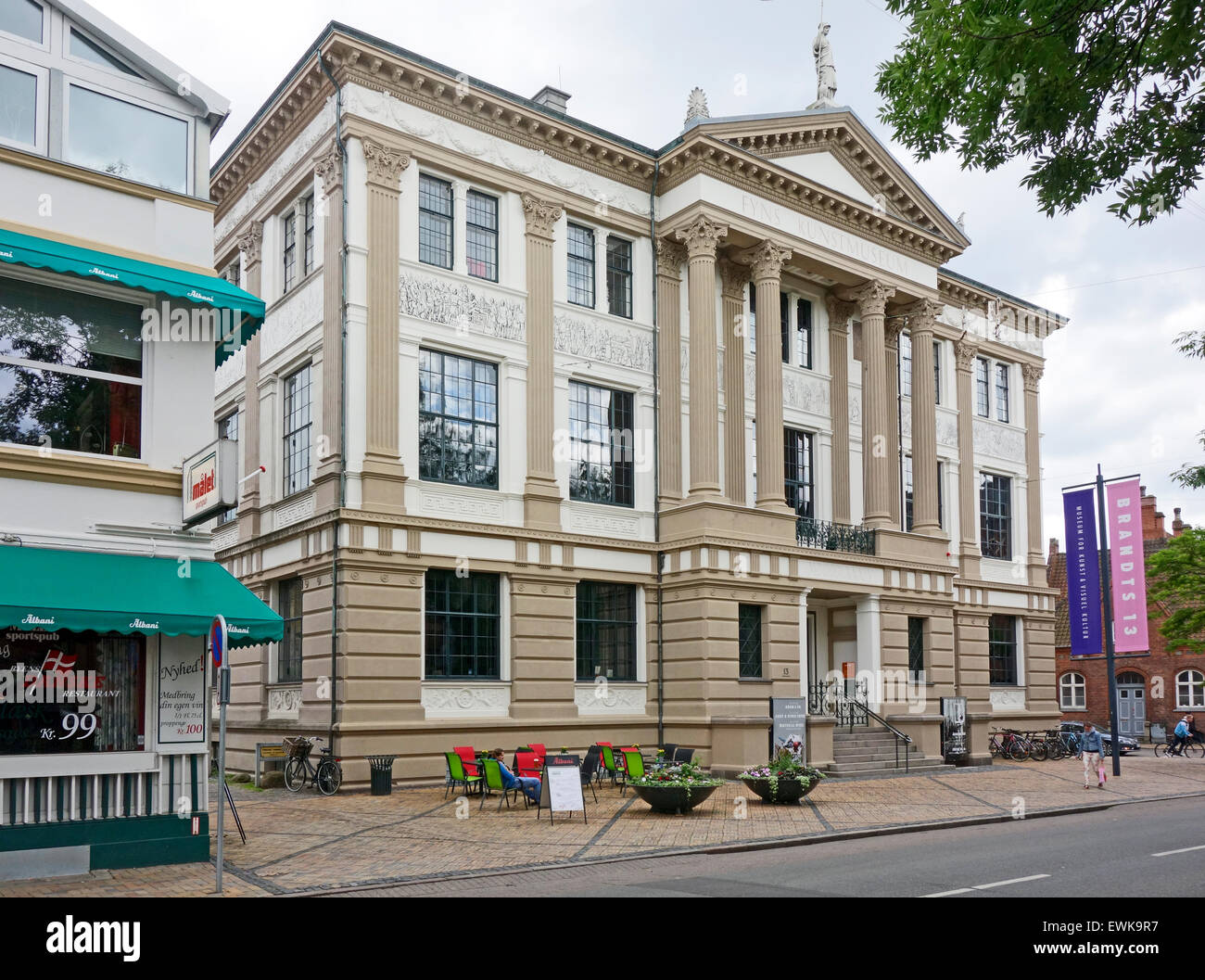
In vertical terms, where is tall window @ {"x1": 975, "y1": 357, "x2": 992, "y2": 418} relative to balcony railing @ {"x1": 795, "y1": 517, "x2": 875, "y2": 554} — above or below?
above

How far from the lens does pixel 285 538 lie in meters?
26.6

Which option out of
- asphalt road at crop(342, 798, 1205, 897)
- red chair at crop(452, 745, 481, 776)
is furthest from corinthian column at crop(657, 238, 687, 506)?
asphalt road at crop(342, 798, 1205, 897)

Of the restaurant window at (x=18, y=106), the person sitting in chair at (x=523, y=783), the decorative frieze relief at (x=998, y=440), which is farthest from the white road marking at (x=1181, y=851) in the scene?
the decorative frieze relief at (x=998, y=440)

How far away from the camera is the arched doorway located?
180 ft

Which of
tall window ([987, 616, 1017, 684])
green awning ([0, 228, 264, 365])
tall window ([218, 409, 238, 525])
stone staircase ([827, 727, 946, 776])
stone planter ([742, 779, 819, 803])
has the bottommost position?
stone staircase ([827, 727, 946, 776])

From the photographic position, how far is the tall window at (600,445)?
94.5ft

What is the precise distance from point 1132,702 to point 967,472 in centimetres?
2237

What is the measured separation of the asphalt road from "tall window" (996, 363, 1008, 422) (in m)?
26.6

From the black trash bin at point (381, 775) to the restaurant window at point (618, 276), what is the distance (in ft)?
42.7

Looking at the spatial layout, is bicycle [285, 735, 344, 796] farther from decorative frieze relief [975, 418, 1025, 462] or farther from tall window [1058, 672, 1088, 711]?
tall window [1058, 672, 1088, 711]

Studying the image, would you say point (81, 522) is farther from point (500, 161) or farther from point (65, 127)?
point (500, 161)

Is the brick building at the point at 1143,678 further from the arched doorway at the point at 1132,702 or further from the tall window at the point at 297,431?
the tall window at the point at 297,431
